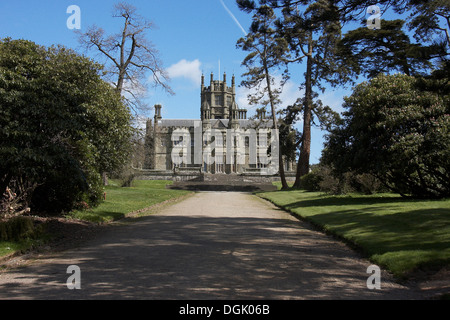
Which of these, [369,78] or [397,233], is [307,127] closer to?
[369,78]

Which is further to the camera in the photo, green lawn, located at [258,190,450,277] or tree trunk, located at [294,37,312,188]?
tree trunk, located at [294,37,312,188]

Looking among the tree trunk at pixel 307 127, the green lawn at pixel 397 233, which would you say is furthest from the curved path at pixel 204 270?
the tree trunk at pixel 307 127

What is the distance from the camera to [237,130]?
86188 millimetres

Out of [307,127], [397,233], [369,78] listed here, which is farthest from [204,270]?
[307,127]

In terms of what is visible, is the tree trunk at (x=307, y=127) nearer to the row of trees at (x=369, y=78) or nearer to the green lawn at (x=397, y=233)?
the row of trees at (x=369, y=78)

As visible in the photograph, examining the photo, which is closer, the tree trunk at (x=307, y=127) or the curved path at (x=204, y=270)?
the curved path at (x=204, y=270)

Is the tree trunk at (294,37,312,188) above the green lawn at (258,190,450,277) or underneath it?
above

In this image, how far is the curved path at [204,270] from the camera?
216 inches

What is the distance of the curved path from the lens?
5.49 m

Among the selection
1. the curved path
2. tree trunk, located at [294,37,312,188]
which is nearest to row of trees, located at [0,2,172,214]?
the curved path

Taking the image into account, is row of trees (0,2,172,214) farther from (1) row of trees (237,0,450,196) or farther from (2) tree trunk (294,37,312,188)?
(2) tree trunk (294,37,312,188)
